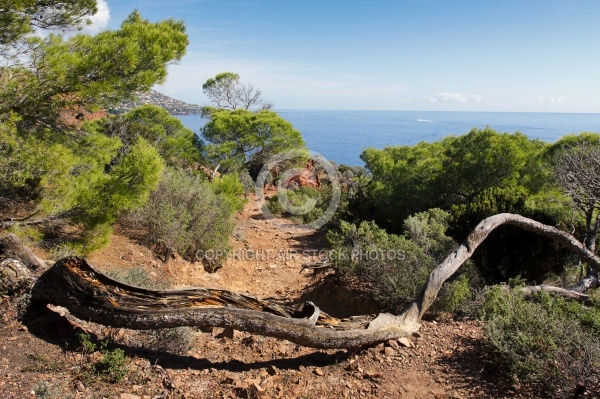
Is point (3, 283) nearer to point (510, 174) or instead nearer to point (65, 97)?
point (65, 97)

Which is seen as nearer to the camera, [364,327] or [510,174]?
[364,327]

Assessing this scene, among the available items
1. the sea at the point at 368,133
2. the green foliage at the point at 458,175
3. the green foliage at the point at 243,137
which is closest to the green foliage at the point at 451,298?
the green foliage at the point at 458,175

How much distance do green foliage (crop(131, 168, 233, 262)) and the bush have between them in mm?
6737

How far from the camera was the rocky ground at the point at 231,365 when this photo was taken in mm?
3047

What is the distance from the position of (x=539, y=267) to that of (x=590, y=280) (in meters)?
0.82

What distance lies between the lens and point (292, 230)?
15.9m

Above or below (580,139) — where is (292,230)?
below

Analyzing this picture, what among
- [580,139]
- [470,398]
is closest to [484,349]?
[470,398]

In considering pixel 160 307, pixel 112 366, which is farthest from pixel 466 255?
pixel 112 366

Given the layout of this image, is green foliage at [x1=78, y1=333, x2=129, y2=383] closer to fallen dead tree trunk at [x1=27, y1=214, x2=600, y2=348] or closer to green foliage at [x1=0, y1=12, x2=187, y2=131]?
fallen dead tree trunk at [x1=27, y1=214, x2=600, y2=348]

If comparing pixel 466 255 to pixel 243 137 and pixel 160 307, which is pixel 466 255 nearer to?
pixel 160 307

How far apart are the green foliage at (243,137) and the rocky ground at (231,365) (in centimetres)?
1554

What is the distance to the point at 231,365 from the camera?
3.88 metres

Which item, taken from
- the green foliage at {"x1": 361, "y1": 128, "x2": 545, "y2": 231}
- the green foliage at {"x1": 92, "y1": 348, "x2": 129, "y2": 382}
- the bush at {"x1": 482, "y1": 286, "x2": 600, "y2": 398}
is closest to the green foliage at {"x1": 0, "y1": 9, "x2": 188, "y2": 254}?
the green foliage at {"x1": 92, "y1": 348, "x2": 129, "y2": 382}
